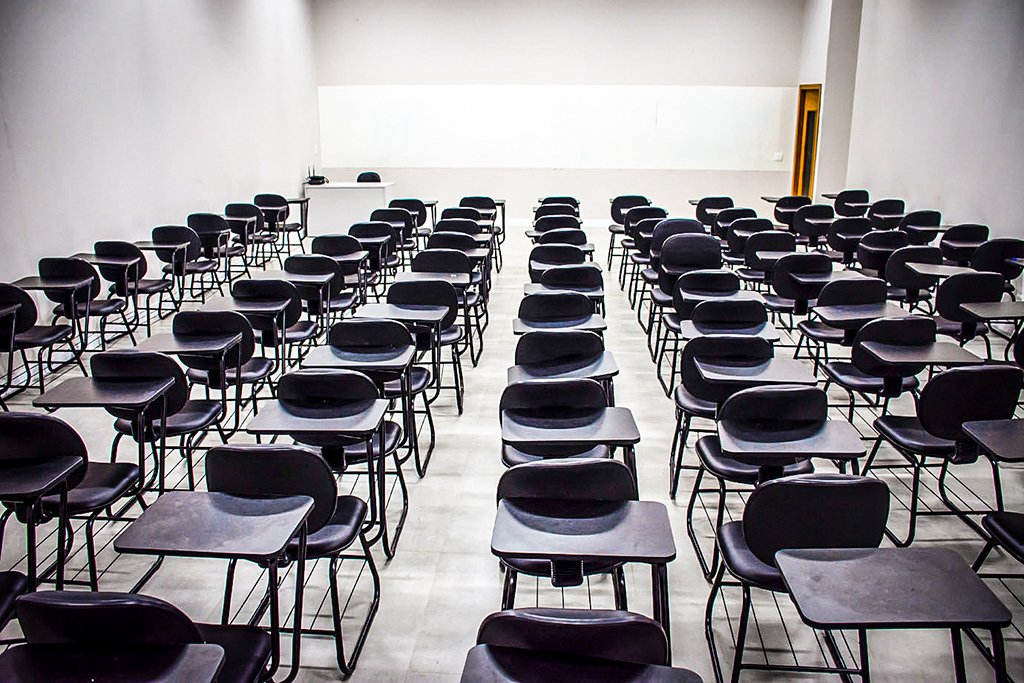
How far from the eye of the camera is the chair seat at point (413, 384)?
15.3 ft

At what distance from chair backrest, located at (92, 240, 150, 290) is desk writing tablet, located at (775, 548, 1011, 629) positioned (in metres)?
6.18

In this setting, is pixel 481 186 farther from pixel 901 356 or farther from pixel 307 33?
pixel 901 356

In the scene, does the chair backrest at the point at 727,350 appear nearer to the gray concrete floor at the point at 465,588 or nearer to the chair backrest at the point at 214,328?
the gray concrete floor at the point at 465,588

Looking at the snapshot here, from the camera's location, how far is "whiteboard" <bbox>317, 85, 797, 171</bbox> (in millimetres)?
14211

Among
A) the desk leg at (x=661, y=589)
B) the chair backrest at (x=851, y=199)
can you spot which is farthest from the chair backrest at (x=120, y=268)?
the chair backrest at (x=851, y=199)

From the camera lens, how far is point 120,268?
6707 millimetres

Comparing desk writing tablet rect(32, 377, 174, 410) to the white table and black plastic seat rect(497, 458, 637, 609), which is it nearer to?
black plastic seat rect(497, 458, 637, 609)

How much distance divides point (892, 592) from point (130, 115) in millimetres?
8652

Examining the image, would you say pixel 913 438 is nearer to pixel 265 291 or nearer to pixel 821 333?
pixel 821 333

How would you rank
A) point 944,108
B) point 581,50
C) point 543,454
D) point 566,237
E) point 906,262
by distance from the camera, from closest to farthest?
point 543,454 → point 906,262 → point 566,237 → point 944,108 → point 581,50

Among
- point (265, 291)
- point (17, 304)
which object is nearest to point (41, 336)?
point (17, 304)

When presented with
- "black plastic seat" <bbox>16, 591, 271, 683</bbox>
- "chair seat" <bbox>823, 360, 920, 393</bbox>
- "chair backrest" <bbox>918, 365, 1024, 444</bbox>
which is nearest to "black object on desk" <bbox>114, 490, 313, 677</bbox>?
"black plastic seat" <bbox>16, 591, 271, 683</bbox>

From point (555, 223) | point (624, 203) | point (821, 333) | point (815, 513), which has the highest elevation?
point (624, 203)

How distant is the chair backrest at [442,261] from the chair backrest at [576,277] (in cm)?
88
